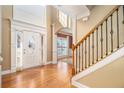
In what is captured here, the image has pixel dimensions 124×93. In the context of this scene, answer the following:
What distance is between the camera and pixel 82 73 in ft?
12.3

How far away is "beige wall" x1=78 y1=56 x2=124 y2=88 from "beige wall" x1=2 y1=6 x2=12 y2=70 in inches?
136

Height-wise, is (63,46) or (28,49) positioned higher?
(63,46)

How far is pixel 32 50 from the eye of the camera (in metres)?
7.28

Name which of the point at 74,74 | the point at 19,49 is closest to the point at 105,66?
the point at 74,74

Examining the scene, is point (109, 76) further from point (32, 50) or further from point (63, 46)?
point (63, 46)

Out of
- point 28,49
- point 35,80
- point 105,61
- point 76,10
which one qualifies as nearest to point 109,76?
point 105,61

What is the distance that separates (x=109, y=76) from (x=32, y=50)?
16.2ft

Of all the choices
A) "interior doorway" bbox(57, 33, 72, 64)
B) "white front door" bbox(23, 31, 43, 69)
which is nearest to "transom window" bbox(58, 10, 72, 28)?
"interior doorway" bbox(57, 33, 72, 64)

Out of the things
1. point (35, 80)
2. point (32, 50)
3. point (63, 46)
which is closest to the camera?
point (35, 80)

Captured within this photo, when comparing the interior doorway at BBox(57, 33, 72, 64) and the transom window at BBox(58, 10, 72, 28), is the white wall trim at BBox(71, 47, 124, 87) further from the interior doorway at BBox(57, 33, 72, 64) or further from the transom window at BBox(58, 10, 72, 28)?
the interior doorway at BBox(57, 33, 72, 64)

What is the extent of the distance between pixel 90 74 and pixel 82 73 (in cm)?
29

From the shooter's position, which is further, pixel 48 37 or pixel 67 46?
pixel 67 46

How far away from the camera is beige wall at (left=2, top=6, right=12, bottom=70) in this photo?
5477 mm
